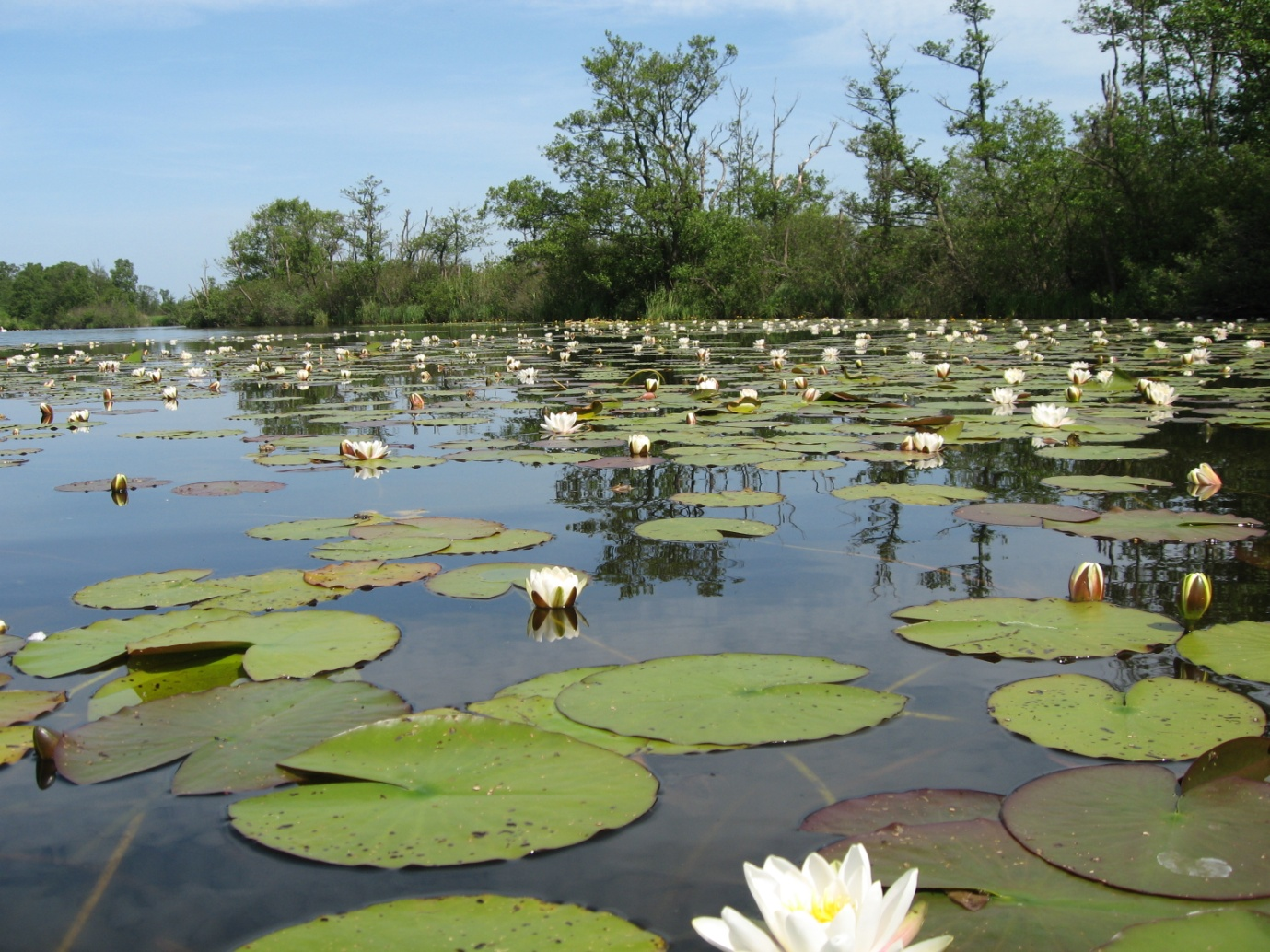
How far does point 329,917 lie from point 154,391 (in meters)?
7.06

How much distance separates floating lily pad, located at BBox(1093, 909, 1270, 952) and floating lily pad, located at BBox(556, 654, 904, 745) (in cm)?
43

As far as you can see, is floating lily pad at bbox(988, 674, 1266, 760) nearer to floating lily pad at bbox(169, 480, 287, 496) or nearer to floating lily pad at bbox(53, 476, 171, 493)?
floating lily pad at bbox(169, 480, 287, 496)

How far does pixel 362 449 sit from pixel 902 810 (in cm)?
272

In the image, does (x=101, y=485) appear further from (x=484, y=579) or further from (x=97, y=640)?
(x=484, y=579)

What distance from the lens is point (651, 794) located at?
98cm

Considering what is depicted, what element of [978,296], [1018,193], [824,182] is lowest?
[978,296]

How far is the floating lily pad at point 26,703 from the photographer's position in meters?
1.21

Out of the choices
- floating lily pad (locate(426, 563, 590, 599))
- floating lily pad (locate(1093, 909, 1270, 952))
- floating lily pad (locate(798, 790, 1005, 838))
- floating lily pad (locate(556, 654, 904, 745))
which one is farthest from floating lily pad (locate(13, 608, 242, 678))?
floating lily pad (locate(1093, 909, 1270, 952))

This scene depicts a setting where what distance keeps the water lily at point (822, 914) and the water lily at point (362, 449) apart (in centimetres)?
289

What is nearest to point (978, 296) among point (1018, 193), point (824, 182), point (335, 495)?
point (1018, 193)

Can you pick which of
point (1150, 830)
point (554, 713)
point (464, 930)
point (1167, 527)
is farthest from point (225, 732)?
point (1167, 527)

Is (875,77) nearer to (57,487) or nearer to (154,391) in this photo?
(154,391)

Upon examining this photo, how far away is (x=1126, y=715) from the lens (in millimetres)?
1151

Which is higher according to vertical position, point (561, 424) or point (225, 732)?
point (561, 424)
